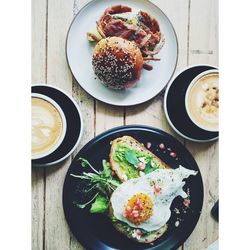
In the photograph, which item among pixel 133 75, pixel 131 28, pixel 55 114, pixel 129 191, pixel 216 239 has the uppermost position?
pixel 131 28

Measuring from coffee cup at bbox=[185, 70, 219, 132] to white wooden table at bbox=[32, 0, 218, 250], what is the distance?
101 mm

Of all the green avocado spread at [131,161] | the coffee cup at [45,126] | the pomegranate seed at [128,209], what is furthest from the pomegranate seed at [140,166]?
the coffee cup at [45,126]

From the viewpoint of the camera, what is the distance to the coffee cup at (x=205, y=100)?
1.12 metres

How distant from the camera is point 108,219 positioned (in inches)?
45.7

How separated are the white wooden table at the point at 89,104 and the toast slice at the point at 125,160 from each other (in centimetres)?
7

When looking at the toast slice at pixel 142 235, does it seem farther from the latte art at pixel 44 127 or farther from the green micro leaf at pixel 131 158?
the latte art at pixel 44 127

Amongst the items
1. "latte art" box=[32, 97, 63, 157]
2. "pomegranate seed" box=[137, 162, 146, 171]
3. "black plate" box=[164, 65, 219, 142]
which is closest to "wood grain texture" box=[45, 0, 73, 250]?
"latte art" box=[32, 97, 63, 157]

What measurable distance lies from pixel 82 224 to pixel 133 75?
45cm

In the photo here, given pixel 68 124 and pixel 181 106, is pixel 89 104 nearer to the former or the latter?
pixel 68 124
